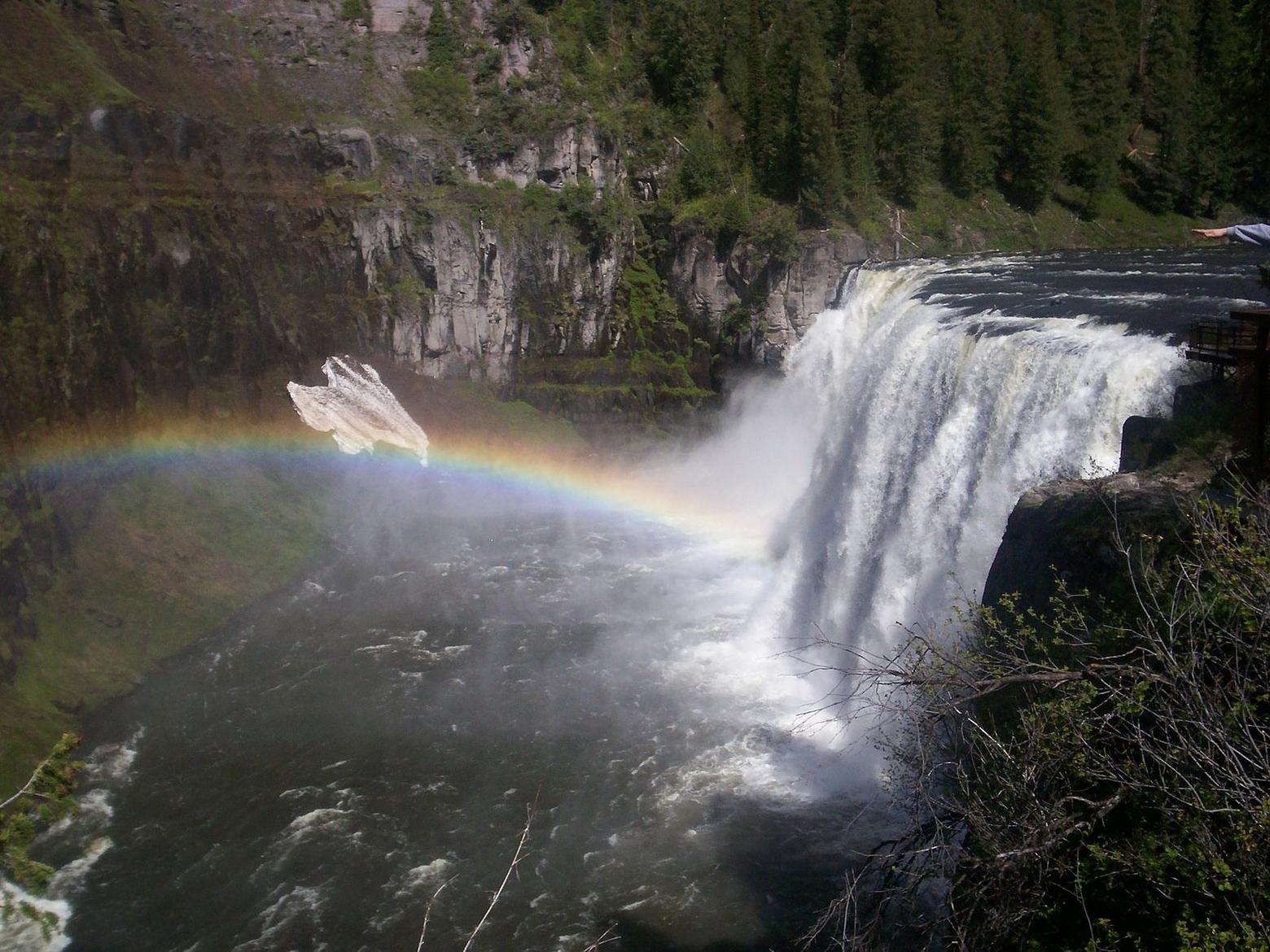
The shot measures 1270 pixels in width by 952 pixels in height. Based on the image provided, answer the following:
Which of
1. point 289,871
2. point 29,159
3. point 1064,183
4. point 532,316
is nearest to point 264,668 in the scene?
point 289,871

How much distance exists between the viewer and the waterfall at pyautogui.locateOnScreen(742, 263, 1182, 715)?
57.1ft

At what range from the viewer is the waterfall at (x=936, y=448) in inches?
685

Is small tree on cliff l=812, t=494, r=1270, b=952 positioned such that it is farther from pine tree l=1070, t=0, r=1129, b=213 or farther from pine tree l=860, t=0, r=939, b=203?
pine tree l=1070, t=0, r=1129, b=213

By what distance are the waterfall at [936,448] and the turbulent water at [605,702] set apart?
2.8 inches

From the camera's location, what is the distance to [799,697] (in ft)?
67.8

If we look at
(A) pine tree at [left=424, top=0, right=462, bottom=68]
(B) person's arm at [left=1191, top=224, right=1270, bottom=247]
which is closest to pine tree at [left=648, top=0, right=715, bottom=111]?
(A) pine tree at [left=424, top=0, right=462, bottom=68]

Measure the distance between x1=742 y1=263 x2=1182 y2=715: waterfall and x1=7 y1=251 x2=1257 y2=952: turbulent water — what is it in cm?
7

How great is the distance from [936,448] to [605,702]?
8.69m

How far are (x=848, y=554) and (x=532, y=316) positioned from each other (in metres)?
18.6

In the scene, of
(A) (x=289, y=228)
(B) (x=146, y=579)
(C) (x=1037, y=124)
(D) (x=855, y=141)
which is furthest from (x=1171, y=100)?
(B) (x=146, y=579)

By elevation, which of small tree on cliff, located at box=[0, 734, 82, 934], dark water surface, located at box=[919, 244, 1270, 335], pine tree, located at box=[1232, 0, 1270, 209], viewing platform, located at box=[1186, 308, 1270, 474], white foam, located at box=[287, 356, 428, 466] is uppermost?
pine tree, located at box=[1232, 0, 1270, 209]

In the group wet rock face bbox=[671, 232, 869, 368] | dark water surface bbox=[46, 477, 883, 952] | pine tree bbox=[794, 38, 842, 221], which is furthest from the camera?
pine tree bbox=[794, 38, 842, 221]

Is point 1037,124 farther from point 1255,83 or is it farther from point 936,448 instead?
point 1255,83

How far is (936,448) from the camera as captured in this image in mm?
20500
